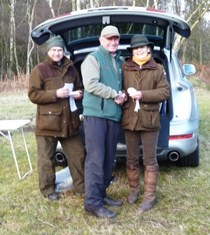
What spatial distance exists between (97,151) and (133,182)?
58cm

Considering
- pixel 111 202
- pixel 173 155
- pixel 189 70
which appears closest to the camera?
pixel 111 202

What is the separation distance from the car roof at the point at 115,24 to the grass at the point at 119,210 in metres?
1.51

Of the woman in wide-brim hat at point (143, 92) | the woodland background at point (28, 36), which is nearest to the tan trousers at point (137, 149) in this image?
the woman in wide-brim hat at point (143, 92)

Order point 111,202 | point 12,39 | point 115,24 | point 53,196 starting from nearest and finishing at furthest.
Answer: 1. point 111,202
2. point 53,196
3. point 115,24
4. point 12,39

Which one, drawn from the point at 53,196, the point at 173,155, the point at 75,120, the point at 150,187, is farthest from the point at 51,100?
the point at 173,155

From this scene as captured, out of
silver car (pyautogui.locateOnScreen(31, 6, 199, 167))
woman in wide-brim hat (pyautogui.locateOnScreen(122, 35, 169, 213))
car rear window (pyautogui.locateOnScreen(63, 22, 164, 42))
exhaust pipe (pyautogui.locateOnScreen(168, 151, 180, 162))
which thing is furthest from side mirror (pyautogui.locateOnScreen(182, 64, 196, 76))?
woman in wide-brim hat (pyautogui.locateOnScreen(122, 35, 169, 213))

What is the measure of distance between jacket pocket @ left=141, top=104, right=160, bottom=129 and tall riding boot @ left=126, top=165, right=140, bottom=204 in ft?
1.53

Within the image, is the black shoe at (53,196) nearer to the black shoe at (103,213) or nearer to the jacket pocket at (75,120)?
the black shoe at (103,213)

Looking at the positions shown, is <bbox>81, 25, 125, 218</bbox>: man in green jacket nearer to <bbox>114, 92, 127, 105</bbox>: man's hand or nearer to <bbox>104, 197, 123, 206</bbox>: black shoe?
<bbox>114, 92, 127, 105</bbox>: man's hand

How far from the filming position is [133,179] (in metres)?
3.85

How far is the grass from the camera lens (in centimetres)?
328

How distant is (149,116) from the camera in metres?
3.59

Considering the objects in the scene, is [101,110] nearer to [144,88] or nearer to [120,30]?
[144,88]

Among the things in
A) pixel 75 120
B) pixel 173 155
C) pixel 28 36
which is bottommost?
pixel 173 155
